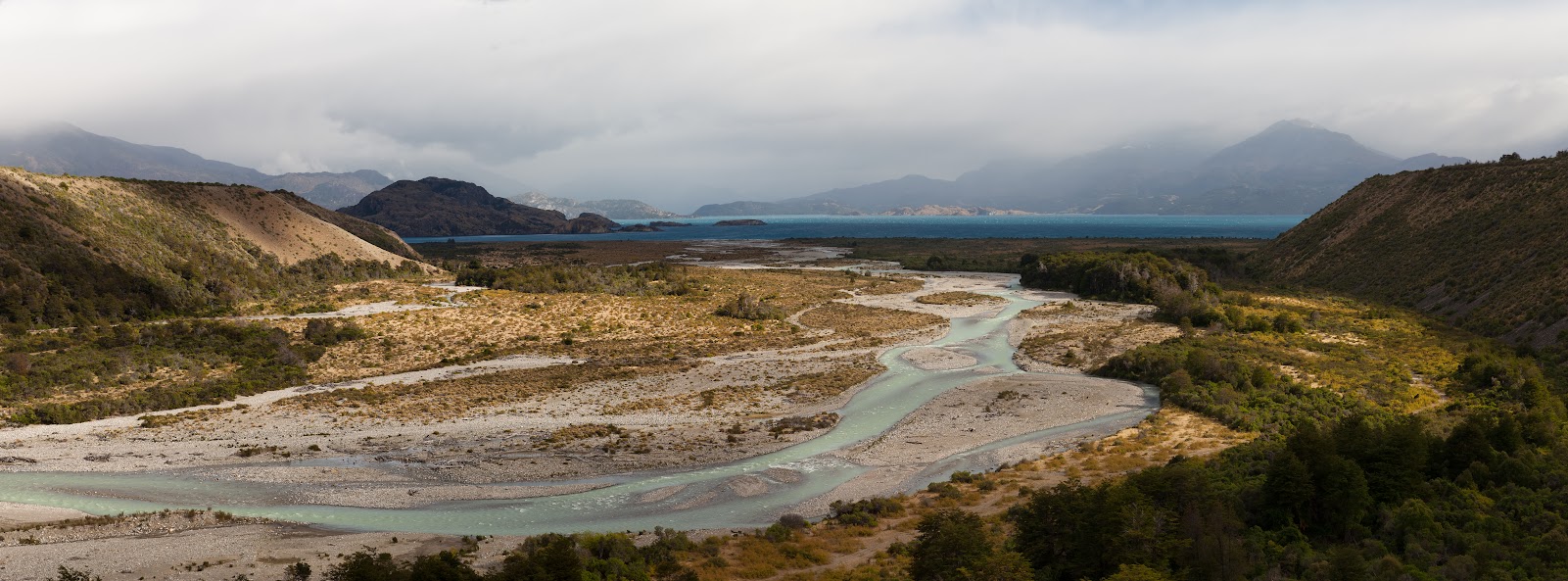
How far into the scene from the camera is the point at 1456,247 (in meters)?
70.4

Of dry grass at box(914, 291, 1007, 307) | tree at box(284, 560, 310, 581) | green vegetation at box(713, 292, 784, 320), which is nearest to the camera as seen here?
tree at box(284, 560, 310, 581)

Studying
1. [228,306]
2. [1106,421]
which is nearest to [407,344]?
[228,306]

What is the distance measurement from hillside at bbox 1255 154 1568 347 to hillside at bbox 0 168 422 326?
9388 centimetres

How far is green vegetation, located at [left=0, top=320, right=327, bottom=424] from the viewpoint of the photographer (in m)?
37.8

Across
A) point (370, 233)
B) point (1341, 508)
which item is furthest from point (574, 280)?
point (1341, 508)

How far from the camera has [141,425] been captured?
35375 mm

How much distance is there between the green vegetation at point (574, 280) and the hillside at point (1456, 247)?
69.1 meters

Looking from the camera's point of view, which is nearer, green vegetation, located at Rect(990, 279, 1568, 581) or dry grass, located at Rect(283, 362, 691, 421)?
green vegetation, located at Rect(990, 279, 1568, 581)

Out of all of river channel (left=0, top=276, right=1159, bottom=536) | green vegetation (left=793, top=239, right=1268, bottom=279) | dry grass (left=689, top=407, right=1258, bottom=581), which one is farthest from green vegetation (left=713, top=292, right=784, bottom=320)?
green vegetation (left=793, top=239, right=1268, bottom=279)

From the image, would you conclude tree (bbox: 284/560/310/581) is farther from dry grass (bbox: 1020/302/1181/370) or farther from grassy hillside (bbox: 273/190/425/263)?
grassy hillside (bbox: 273/190/425/263)

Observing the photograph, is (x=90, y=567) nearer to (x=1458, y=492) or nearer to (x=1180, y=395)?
(x=1458, y=492)

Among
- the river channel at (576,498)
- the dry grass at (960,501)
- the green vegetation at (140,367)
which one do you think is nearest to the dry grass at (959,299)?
the dry grass at (960,501)

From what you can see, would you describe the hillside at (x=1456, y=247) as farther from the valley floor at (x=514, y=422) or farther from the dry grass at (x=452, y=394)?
the dry grass at (x=452, y=394)

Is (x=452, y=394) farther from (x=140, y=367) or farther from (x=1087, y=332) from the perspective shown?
(x=1087, y=332)
